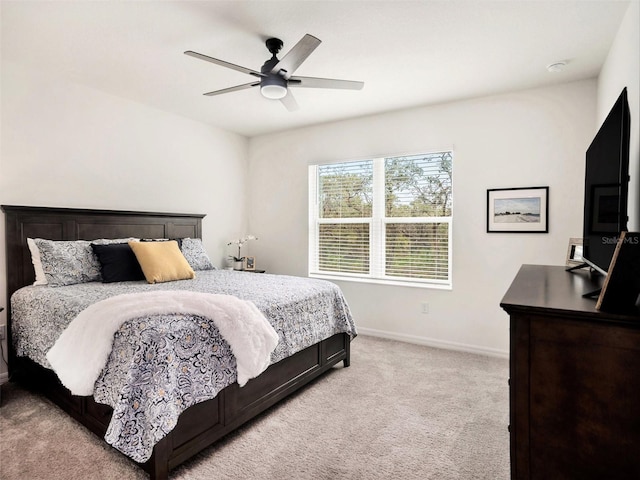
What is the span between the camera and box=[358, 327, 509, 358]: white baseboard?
3.54 metres

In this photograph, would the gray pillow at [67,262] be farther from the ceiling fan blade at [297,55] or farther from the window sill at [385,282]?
the window sill at [385,282]

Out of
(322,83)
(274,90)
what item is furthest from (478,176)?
(274,90)

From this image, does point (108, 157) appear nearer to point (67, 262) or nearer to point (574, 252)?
point (67, 262)

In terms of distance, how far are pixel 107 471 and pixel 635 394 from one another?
2235 millimetres

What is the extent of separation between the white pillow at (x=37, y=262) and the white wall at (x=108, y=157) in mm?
193

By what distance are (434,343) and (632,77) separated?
108 inches

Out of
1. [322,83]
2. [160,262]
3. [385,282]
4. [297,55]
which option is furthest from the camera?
[385,282]

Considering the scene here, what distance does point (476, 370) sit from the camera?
3.17 meters

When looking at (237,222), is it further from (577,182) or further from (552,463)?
(552,463)

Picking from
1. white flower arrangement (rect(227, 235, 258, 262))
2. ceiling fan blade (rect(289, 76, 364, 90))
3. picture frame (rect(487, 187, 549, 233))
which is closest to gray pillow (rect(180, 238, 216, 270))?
white flower arrangement (rect(227, 235, 258, 262))

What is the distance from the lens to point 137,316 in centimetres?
181

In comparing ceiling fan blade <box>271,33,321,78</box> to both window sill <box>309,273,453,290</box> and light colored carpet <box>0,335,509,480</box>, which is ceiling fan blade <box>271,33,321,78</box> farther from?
window sill <box>309,273,453,290</box>

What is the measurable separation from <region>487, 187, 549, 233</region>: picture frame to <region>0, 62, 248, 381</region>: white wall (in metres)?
3.17

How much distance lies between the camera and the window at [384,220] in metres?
3.90
